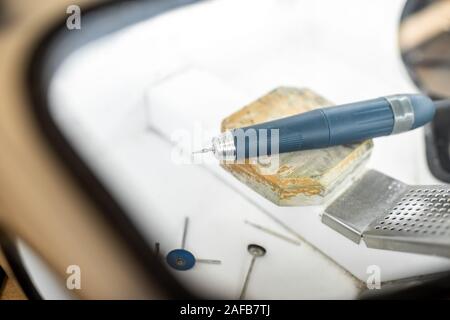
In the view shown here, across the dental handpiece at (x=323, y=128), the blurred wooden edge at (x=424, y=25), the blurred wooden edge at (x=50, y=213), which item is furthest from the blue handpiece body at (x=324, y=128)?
the blurred wooden edge at (x=424, y=25)

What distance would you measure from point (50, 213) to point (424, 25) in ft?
1.46

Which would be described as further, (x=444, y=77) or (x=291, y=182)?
(x=444, y=77)

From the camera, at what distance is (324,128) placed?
0.35 meters

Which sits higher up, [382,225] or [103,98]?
[103,98]

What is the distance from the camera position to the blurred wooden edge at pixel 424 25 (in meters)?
0.55

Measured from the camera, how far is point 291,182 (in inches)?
13.3

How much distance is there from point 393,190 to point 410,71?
0.21 meters

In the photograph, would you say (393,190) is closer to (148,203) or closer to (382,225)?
(382,225)

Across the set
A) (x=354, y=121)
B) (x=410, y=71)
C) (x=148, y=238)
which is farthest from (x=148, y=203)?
(x=410, y=71)

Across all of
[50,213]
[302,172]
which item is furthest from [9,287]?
[302,172]

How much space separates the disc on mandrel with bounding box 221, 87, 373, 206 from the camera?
339 mm

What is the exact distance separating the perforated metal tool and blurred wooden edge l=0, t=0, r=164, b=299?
0.14m
